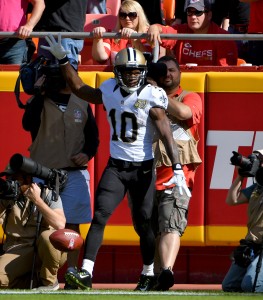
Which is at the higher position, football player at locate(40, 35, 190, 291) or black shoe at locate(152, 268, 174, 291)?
football player at locate(40, 35, 190, 291)

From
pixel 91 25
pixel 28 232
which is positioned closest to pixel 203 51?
pixel 91 25

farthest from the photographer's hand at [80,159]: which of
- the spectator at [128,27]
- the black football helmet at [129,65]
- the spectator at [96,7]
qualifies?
the spectator at [96,7]

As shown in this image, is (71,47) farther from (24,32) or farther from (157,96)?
(157,96)

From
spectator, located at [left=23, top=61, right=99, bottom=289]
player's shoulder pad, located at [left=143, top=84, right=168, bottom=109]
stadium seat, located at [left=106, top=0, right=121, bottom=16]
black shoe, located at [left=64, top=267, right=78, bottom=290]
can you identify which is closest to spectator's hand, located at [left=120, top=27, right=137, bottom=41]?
spectator, located at [left=23, top=61, right=99, bottom=289]

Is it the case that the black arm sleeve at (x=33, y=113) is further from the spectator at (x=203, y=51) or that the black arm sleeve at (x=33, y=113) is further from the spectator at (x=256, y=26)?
the spectator at (x=256, y=26)

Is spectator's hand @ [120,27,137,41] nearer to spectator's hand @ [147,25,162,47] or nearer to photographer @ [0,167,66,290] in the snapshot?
spectator's hand @ [147,25,162,47]

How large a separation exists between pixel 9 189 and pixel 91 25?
3228 millimetres

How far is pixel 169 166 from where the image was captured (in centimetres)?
970

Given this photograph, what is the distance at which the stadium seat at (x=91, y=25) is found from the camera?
11.6 m

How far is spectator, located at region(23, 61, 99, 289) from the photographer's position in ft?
31.8

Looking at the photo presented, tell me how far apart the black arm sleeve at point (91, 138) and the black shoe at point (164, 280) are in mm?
1290

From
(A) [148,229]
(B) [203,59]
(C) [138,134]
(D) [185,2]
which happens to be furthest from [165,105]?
(D) [185,2]

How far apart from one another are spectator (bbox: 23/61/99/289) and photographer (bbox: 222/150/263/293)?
4.07 ft

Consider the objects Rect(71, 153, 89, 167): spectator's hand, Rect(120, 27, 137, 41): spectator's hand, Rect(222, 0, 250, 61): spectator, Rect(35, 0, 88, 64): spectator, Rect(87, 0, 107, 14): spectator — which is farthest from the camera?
Rect(87, 0, 107, 14): spectator
